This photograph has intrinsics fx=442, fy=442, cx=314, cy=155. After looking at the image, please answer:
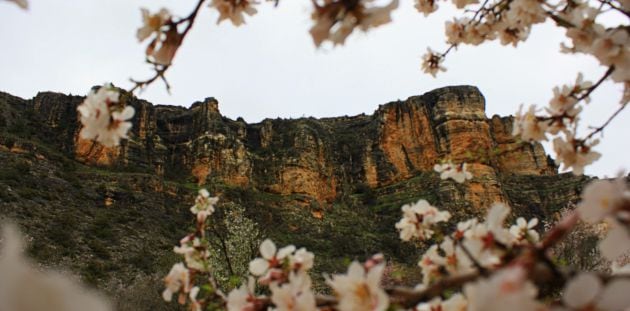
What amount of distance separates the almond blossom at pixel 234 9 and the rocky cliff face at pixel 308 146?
3156 cm

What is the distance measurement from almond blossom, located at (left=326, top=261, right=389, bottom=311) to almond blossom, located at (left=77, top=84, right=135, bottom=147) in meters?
0.61

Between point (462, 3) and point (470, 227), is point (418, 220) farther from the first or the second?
point (462, 3)

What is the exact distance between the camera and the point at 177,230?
25.6m

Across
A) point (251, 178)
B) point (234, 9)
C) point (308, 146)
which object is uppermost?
point (308, 146)

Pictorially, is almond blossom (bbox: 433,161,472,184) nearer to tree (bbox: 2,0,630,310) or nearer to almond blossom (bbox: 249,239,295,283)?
tree (bbox: 2,0,630,310)

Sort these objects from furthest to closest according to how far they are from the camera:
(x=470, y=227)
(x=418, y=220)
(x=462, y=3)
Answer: (x=462, y=3) < (x=418, y=220) < (x=470, y=227)

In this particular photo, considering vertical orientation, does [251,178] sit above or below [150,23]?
above

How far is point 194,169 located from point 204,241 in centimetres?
3345

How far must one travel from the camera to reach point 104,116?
3.18ft

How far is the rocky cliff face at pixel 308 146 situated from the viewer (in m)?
32.5

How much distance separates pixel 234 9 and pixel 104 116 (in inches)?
14.7

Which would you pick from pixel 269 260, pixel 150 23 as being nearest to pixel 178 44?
pixel 150 23

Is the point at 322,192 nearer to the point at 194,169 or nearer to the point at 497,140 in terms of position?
the point at 194,169

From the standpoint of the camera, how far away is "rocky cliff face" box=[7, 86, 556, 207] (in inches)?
1280
